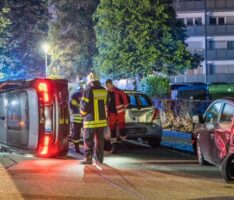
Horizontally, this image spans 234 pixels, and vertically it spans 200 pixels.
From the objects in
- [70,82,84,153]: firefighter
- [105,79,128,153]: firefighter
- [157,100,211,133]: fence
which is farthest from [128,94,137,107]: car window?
[157,100,211,133]: fence

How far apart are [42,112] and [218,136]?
11.8ft

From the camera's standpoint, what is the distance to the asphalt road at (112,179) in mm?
8594

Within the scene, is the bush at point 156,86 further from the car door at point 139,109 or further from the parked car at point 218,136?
the parked car at point 218,136

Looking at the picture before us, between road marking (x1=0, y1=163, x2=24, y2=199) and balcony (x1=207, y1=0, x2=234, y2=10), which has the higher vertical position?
balcony (x1=207, y1=0, x2=234, y2=10)

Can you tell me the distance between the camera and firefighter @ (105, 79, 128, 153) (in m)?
13.4

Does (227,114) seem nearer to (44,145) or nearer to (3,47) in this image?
(44,145)

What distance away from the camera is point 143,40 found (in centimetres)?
3170

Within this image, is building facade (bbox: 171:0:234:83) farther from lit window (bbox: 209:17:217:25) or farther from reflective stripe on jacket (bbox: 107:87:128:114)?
reflective stripe on jacket (bbox: 107:87:128:114)

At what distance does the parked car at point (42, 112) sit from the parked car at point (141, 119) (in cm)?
233

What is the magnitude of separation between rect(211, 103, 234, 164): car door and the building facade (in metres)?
43.7

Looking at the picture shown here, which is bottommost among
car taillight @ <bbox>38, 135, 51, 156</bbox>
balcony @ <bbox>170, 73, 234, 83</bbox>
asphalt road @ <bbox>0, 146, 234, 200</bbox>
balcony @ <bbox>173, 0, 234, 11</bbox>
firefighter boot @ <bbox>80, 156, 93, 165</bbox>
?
asphalt road @ <bbox>0, 146, 234, 200</bbox>

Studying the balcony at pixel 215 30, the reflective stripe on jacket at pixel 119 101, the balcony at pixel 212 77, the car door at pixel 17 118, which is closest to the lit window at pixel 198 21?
the balcony at pixel 215 30

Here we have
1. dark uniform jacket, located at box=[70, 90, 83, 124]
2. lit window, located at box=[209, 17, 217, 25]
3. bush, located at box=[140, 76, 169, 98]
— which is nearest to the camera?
dark uniform jacket, located at box=[70, 90, 83, 124]

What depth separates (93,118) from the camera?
1165 cm
